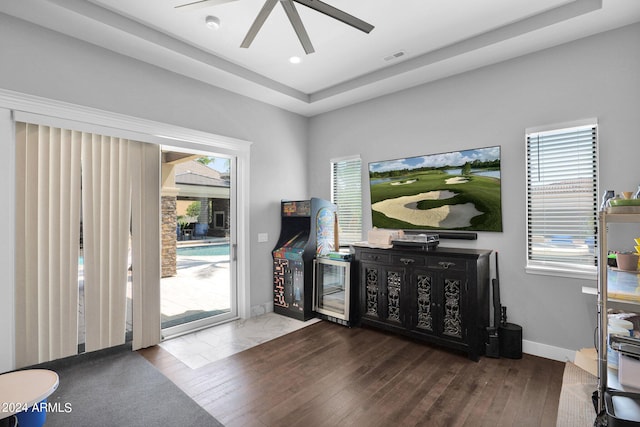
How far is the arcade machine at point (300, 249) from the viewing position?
417 cm

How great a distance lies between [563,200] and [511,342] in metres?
1.45

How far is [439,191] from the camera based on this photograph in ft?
12.1

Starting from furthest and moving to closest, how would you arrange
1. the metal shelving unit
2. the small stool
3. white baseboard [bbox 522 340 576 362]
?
white baseboard [bbox 522 340 576 362]
the small stool
the metal shelving unit

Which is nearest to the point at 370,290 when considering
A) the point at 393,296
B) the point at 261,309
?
the point at 393,296

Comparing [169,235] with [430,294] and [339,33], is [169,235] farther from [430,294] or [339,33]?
[430,294]

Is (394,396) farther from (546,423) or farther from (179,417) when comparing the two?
(179,417)

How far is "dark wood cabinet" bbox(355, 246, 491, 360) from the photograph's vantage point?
3.01m

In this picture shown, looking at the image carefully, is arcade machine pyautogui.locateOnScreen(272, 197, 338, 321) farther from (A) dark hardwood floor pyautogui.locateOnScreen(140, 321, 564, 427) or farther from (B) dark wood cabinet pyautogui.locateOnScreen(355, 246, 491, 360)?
(A) dark hardwood floor pyautogui.locateOnScreen(140, 321, 564, 427)

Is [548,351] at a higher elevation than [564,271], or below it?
below

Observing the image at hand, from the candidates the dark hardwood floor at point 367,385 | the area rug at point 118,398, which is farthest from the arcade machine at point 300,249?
the area rug at point 118,398

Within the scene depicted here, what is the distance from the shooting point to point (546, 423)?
2.10m

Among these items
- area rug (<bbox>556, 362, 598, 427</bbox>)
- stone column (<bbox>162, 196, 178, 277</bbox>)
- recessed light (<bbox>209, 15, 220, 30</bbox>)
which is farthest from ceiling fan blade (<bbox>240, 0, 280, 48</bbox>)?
area rug (<bbox>556, 362, 598, 427</bbox>)

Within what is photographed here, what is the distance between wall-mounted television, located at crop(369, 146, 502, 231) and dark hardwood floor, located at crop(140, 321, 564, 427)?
→ 4.62 ft

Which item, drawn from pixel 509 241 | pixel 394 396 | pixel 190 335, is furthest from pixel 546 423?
pixel 190 335
